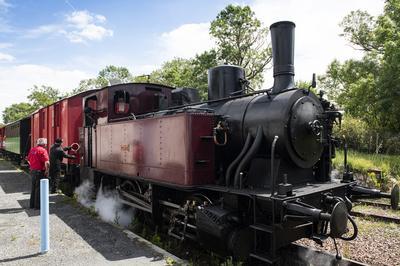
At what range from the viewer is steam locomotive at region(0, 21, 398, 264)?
173 inches

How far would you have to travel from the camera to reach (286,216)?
13.4 feet

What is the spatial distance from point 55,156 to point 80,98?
225 centimetres

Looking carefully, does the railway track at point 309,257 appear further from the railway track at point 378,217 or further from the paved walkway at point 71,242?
the railway track at point 378,217

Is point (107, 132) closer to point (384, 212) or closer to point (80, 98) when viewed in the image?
point (80, 98)

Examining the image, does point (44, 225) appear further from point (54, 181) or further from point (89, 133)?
point (54, 181)

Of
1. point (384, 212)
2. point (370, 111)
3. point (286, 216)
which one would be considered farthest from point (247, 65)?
point (286, 216)

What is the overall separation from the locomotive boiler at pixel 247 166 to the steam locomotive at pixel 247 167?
15 millimetres

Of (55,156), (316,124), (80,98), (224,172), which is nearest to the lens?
(316,124)

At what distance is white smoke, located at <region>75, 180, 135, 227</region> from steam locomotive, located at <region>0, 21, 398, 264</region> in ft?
2.49

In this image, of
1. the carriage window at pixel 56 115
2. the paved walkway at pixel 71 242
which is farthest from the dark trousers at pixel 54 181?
the carriage window at pixel 56 115

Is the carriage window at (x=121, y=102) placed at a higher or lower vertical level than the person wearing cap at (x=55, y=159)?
higher

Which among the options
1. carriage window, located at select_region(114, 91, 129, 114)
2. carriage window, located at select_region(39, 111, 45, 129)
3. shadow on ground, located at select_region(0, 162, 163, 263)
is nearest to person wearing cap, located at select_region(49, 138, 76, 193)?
shadow on ground, located at select_region(0, 162, 163, 263)

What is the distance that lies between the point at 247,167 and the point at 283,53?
1767mm

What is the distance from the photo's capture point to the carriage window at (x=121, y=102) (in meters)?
7.74
